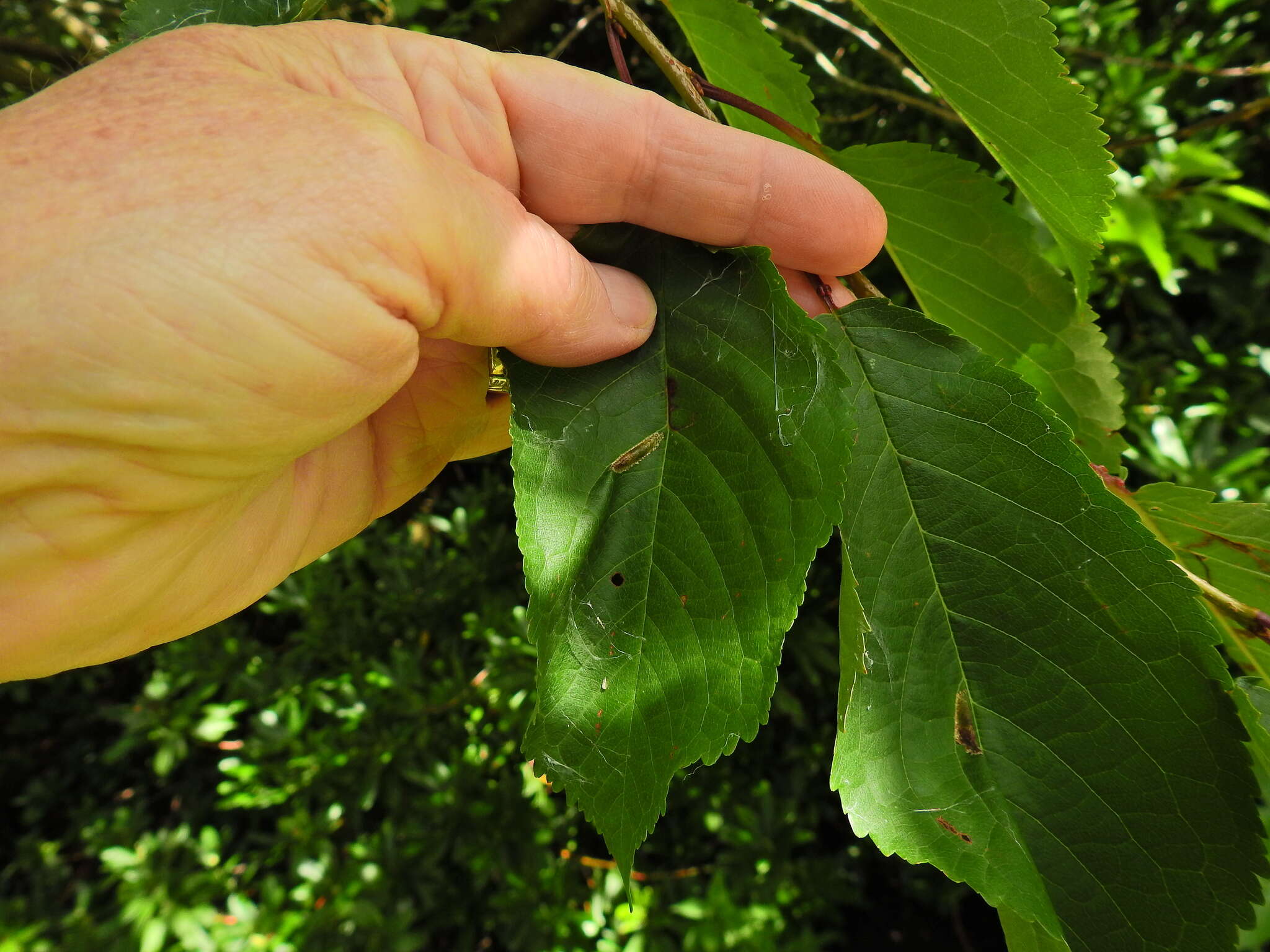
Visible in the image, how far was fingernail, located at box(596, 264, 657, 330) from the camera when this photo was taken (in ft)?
2.57

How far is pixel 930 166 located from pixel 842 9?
1454mm

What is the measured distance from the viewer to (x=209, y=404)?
26.9 inches

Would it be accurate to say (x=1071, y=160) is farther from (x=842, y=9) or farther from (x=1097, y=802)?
(x=842, y=9)

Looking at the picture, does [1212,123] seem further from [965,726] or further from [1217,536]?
[965,726]

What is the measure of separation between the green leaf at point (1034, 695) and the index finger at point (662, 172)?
8.8 inches

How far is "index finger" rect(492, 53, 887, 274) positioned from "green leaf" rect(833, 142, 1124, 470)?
0.30 ft

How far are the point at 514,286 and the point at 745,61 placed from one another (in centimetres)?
43

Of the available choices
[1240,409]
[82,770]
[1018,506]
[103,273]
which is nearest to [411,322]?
[103,273]

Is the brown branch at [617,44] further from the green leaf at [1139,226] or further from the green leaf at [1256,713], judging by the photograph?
the green leaf at [1139,226]

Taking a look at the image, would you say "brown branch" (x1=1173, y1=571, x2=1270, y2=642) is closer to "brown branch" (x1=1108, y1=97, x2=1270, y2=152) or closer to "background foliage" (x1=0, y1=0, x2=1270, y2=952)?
"brown branch" (x1=1108, y1=97, x2=1270, y2=152)

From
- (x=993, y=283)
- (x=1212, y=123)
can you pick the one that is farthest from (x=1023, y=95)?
(x=1212, y=123)

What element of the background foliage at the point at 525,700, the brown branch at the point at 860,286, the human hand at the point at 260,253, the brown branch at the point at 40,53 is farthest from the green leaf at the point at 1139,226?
the brown branch at the point at 40,53

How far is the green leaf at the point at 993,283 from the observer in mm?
925

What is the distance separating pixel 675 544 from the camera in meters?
0.72
